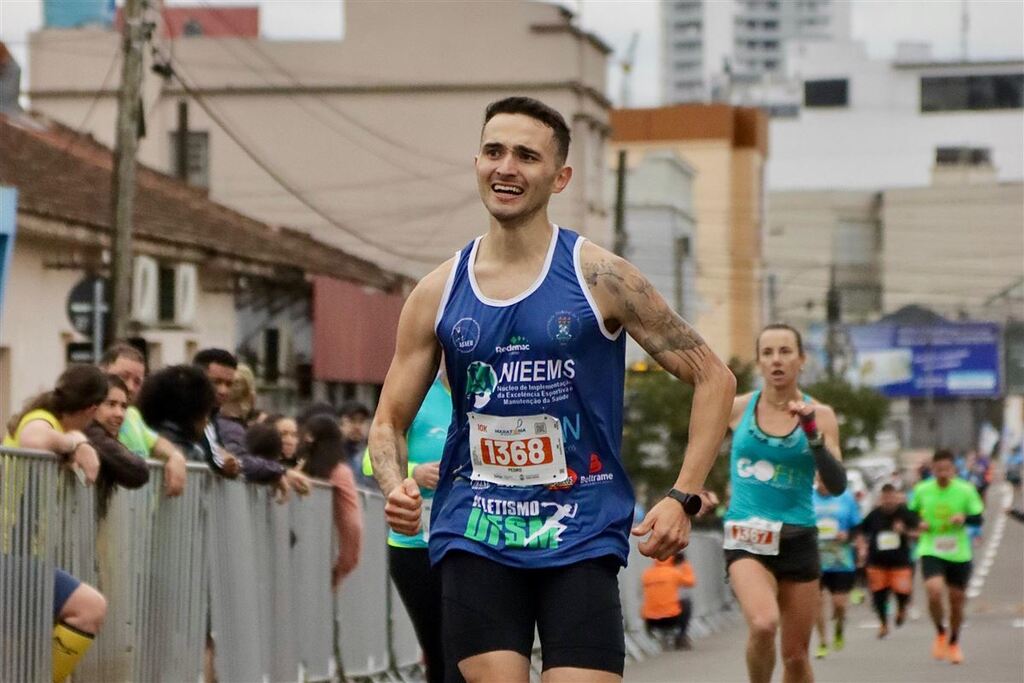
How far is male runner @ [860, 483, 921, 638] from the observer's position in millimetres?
24391

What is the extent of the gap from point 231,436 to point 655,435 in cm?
3055

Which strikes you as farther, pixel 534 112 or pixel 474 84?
pixel 474 84

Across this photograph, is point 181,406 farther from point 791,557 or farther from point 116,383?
point 791,557

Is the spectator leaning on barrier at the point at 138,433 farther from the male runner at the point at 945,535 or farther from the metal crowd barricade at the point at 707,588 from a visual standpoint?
the metal crowd barricade at the point at 707,588

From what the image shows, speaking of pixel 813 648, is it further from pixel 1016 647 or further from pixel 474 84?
pixel 474 84

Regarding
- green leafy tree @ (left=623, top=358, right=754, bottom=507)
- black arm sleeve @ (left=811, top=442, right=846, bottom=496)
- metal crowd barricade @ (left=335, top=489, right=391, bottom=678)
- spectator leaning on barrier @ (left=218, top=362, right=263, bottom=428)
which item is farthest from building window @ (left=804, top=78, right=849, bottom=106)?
black arm sleeve @ (left=811, top=442, right=846, bottom=496)

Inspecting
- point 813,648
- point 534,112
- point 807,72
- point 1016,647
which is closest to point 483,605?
point 534,112

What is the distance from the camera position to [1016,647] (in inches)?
765

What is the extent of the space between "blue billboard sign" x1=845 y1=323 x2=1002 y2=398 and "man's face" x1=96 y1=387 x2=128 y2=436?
3449 inches

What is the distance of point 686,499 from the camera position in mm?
6047

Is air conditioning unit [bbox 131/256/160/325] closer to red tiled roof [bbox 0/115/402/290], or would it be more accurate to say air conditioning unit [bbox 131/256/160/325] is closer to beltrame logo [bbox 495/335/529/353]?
red tiled roof [bbox 0/115/402/290]

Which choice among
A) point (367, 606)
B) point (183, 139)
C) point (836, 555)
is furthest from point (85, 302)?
point (183, 139)

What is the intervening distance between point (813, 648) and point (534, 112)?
15.8 metres

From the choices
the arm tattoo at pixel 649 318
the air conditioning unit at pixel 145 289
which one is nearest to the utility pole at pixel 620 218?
the air conditioning unit at pixel 145 289
